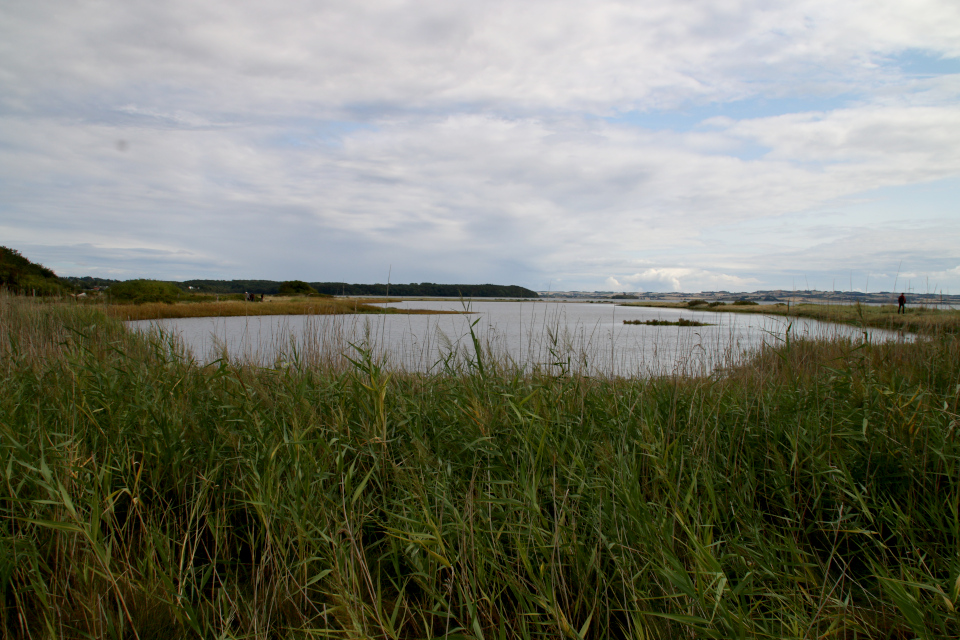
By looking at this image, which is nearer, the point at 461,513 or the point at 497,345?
the point at 461,513

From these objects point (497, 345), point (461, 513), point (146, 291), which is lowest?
point (461, 513)

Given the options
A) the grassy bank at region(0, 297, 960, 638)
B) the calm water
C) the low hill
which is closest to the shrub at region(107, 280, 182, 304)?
the low hill

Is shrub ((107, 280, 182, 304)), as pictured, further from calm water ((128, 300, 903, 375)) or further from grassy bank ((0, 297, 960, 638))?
grassy bank ((0, 297, 960, 638))

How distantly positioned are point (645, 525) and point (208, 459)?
8.31ft

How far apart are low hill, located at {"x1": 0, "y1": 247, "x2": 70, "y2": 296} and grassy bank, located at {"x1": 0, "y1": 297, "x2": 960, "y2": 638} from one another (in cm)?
2039

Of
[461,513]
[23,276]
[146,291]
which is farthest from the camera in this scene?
[146,291]

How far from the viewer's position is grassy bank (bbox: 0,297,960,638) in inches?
78.9

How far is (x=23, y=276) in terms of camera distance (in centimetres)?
2100

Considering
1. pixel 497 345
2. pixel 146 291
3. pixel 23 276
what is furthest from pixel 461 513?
pixel 146 291

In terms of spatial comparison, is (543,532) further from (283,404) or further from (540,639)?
(283,404)

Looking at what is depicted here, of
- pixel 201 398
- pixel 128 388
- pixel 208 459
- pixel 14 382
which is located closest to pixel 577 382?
pixel 208 459

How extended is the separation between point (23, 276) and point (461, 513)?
27.8 metres

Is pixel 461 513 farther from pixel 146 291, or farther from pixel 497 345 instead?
pixel 146 291

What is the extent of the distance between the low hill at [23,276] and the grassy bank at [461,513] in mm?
20387
